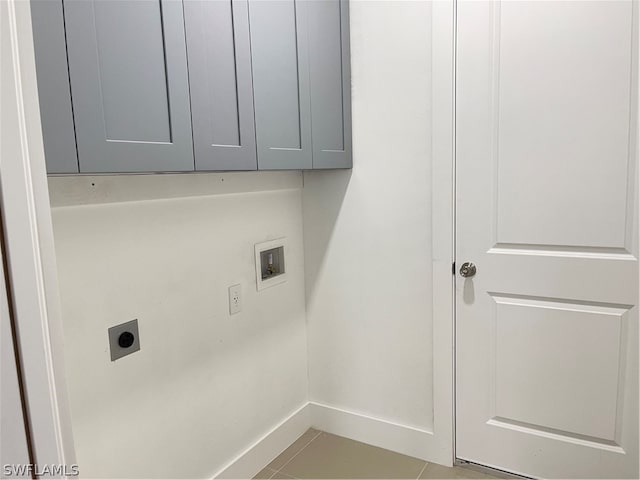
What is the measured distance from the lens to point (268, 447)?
2.10 meters

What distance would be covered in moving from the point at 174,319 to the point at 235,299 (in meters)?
0.30

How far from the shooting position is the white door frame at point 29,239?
1.79 feet

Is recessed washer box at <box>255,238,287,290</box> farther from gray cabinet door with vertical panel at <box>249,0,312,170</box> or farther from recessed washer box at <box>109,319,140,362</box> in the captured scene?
recessed washer box at <box>109,319,140,362</box>

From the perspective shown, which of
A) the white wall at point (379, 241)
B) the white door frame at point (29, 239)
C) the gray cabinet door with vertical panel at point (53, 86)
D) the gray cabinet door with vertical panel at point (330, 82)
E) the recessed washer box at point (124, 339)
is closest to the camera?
the white door frame at point (29, 239)

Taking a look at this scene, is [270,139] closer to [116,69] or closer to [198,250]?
[198,250]

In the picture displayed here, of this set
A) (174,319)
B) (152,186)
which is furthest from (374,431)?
(152,186)

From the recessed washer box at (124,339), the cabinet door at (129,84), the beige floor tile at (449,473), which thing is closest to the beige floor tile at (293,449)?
the beige floor tile at (449,473)

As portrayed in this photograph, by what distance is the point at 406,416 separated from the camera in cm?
214

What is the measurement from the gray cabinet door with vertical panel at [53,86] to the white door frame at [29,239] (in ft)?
1.39

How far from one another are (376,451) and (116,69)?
188 centimetres

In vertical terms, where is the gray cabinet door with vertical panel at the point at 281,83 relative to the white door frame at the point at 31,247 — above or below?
above

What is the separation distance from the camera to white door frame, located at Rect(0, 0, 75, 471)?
0.55m

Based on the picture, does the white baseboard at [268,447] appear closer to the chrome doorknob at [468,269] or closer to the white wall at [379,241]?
the white wall at [379,241]

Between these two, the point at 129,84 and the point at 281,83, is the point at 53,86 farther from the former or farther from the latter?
the point at 281,83
